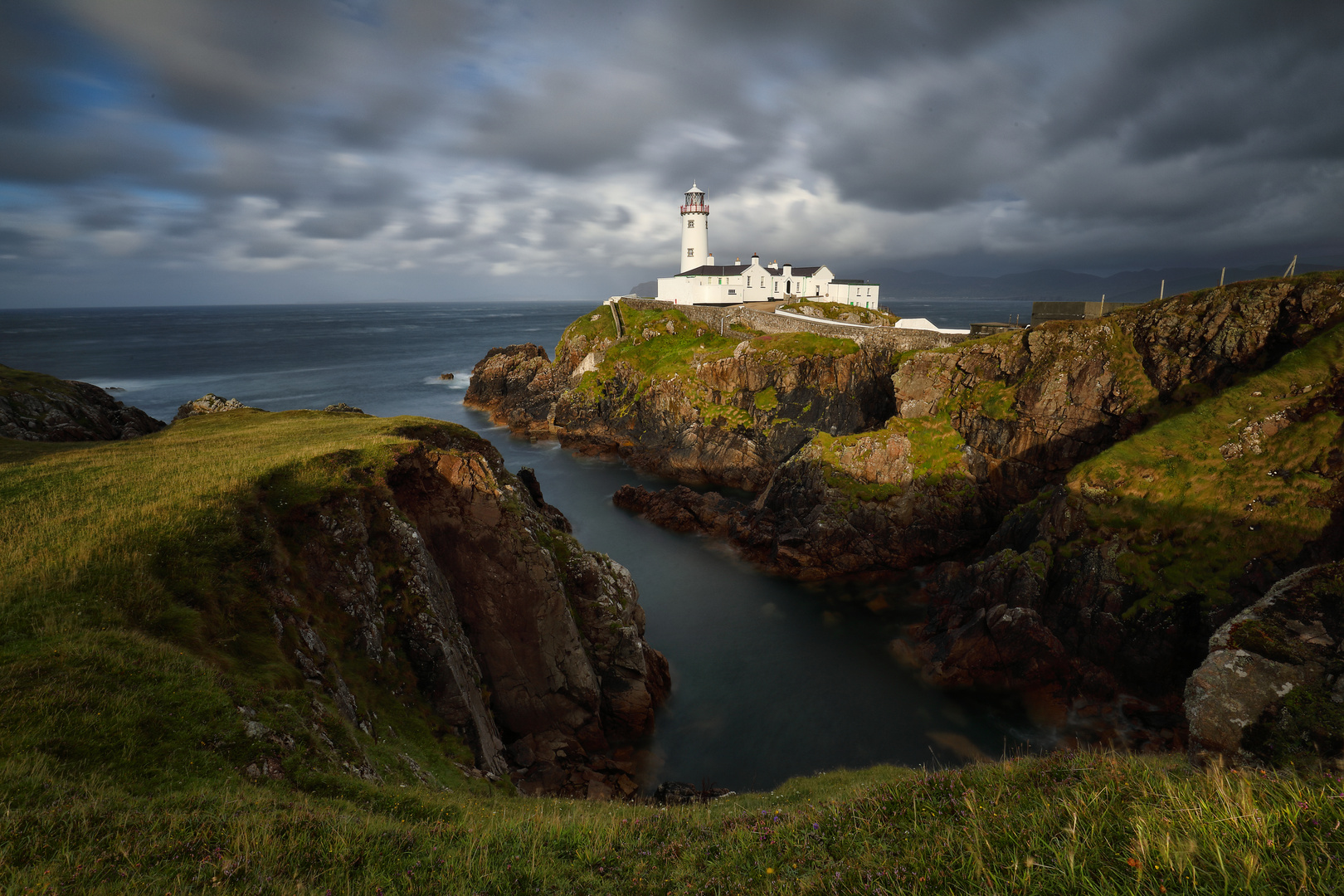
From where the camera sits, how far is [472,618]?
2177cm

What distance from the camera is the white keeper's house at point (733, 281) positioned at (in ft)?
285

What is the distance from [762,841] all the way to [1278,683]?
49.5ft

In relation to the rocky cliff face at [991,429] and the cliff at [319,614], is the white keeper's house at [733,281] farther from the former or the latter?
the cliff at [319,614]

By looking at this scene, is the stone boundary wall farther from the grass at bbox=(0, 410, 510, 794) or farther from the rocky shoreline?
the grass at bbox=(0, 410, 510, 794)

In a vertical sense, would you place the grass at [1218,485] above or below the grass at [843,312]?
below

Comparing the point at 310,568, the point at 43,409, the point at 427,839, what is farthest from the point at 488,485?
the point at 43,409

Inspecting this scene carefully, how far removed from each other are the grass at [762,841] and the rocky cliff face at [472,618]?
6.62 m

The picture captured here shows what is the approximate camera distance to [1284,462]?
25797mm

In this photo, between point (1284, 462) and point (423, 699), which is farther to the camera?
point (1284, 462)

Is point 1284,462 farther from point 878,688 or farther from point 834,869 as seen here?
point 834,869

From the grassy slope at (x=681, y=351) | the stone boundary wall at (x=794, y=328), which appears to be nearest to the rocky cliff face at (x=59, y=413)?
the grassy slope at (x=681, y=351)

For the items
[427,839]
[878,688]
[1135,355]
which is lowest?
[878,688]

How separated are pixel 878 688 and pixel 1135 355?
28502 millimetres

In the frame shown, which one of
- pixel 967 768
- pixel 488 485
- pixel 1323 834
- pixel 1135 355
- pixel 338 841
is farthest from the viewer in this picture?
pixel 1135 355
